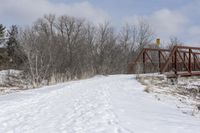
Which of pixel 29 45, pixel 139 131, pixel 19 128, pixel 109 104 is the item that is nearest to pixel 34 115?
pixel 19 128

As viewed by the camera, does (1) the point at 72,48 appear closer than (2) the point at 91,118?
No

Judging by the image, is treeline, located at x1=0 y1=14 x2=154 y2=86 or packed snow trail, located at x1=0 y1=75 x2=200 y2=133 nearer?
packed snow trail, located at x1=0 y1=75 x2=200 y2=133

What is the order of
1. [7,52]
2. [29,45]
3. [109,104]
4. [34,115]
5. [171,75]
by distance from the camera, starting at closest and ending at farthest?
1. [34,115]
2. [109,104]
3. [171,75]
4. [29,45]
5. [7,52]

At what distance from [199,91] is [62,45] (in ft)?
123

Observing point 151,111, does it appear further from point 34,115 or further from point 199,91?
point 199,91

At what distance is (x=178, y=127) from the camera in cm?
586

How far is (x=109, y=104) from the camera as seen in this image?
8.62 m

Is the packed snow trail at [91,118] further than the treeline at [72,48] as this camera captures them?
No

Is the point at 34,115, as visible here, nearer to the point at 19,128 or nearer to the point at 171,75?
the point at 19,128

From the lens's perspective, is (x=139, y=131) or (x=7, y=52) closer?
(x=139, y=131)

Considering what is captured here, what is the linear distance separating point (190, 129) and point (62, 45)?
149 ft

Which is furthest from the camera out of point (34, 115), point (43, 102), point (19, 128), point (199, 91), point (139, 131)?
point (199, 91)

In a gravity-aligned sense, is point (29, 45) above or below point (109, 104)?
above

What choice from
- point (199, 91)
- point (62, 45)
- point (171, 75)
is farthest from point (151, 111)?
point (62, 45)
